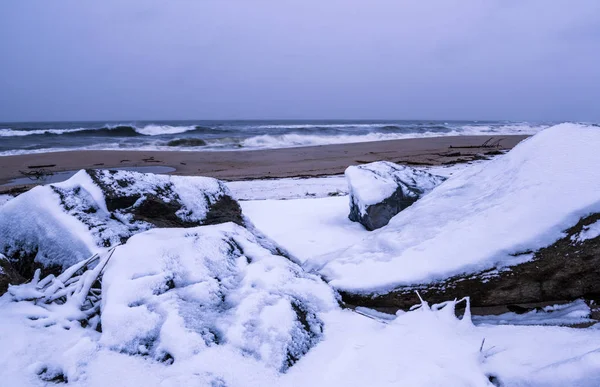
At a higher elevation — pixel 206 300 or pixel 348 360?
pixel 206 300

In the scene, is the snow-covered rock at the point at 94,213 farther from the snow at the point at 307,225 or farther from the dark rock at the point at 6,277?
the snow at the point at 307,225

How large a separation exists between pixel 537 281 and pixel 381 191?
1.81m

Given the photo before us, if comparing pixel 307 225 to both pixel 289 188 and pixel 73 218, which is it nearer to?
pixel 73 218

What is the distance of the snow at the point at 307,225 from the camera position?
131 inches

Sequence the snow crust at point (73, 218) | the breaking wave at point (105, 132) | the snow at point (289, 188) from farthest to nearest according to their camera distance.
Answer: the breaking wave at point (105, 132), the snow at point (289, 188), the snow crust at point (73, 218)

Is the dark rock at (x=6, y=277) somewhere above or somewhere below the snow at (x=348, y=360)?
above

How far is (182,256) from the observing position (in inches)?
84.7

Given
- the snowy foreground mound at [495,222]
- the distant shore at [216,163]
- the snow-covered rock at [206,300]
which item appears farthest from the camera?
the distant shore at [216,163]

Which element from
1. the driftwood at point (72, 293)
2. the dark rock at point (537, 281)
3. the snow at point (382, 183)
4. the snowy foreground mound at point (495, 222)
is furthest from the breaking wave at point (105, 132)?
the dark rock at point (537, 281)

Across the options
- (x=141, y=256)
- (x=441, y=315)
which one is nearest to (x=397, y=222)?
(x=441, y=315)

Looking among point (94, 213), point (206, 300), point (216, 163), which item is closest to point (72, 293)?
point (206, 300)

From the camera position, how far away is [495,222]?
2.31 m

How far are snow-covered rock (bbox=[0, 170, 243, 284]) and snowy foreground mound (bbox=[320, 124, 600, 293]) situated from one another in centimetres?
133

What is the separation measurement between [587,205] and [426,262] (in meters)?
0.94
